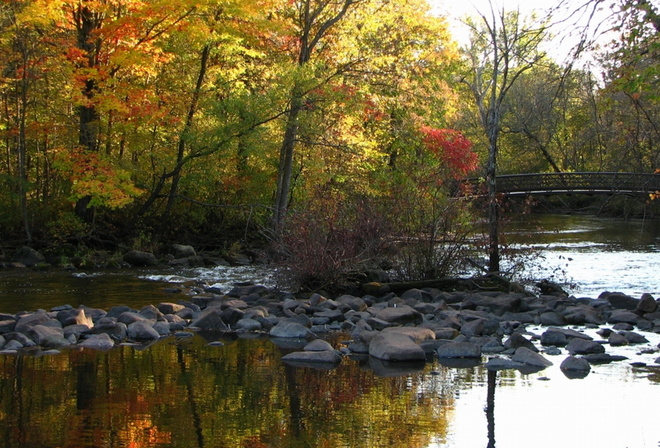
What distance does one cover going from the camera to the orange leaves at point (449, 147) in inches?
861

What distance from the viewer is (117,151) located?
2173 centimetres

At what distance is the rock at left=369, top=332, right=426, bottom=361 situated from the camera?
9227mm

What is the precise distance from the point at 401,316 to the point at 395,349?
2176mm

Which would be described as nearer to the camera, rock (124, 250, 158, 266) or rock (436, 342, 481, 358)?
rock (436, 342, 481, 358)

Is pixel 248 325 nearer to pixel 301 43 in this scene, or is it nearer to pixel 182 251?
pixel 182 251

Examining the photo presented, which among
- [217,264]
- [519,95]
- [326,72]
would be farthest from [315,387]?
[519,95]

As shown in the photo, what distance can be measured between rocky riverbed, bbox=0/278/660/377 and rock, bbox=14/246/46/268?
6.76 meters

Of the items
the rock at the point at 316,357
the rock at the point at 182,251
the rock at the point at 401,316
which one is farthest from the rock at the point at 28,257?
the rock at the point at 316,357

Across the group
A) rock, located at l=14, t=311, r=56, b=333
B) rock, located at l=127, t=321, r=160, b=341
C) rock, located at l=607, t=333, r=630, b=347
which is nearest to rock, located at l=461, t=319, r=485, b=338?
rock, located at l=607, t=333, r=630, b=347

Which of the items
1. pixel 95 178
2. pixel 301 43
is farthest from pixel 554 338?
pixel 301 43

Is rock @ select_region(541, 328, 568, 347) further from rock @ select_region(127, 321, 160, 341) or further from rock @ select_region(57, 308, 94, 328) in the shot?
rock @ select_region(57, 308, 94, 328)

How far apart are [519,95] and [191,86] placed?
2335 centimetres

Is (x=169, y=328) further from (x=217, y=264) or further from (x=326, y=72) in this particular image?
(x=326, y=72)

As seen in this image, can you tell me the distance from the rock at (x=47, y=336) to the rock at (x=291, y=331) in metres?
2.68
